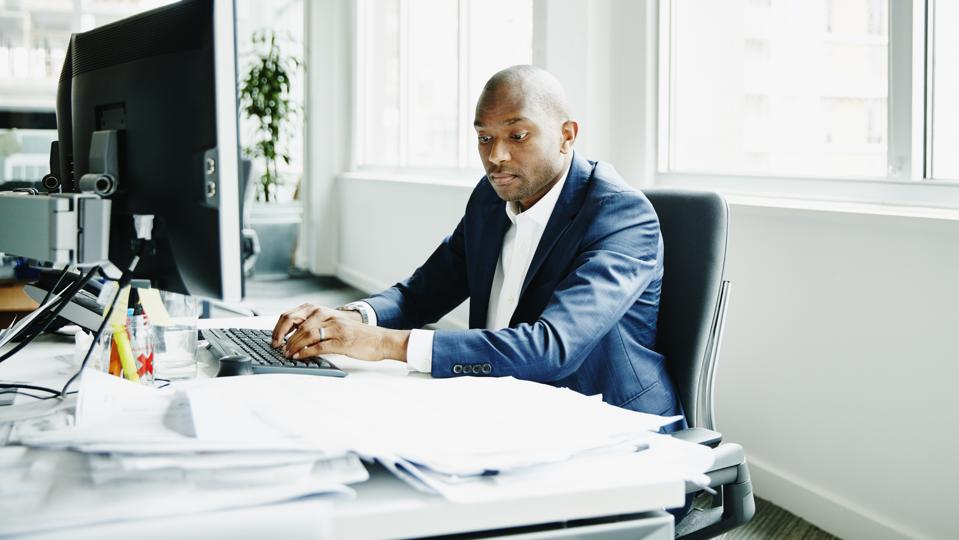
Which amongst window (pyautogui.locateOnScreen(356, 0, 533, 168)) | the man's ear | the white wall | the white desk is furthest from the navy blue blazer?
window (pyautogui.locateOnScreen(356, 0, 533, 168))

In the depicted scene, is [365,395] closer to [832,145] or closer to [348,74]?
[832,145]

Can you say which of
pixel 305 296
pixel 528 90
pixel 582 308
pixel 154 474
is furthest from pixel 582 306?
pixel 305 296

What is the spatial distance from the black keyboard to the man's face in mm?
548

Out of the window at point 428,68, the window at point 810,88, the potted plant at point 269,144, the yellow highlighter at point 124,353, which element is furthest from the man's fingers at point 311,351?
the potted plant at point 269,144

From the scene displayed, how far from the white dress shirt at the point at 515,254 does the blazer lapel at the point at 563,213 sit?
0.04 m

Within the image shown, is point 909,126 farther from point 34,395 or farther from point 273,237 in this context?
point 273,237

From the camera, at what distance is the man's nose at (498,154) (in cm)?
171

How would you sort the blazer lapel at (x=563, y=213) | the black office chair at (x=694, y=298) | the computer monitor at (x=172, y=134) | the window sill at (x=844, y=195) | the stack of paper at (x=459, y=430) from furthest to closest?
1. the window sill at (x=844, y=195)
2. the blazer lapel at (x=563, y=213)
3. the black office chair at (x=694, y=298)
4. the computer monitor at (x=172, y=134)
5. the stack of paper at (x=459, y=430)

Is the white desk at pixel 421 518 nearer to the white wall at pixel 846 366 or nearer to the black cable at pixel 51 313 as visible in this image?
the black cable at pixel 51 313

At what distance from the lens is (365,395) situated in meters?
0.96

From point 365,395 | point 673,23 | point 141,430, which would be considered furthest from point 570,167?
point 673,23

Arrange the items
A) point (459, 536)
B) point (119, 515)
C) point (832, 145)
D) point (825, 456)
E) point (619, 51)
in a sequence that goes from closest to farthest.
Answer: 1. point (119, 515)
2. point (459, 536)
3. point (825, 456)
4. point (832, 145)
5. point (619, 51)

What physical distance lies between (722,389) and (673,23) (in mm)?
1260

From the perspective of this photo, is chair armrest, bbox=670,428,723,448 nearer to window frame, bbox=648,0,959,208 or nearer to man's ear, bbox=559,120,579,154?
man's ear, bbox=559,120,579,154
